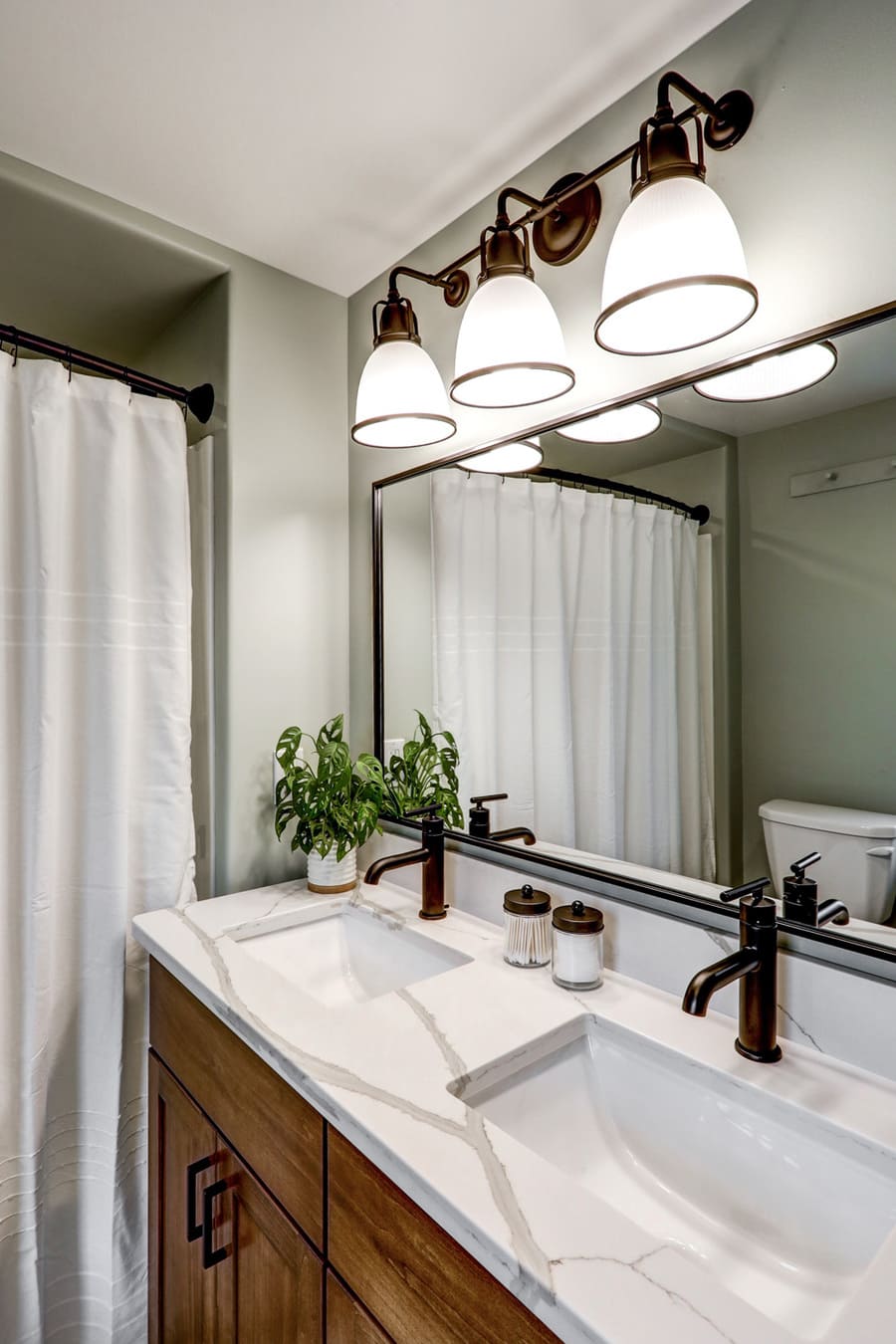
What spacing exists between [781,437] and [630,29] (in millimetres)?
656

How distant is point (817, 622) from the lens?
1002 mm

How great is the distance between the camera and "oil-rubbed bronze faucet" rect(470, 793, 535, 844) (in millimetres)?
1440

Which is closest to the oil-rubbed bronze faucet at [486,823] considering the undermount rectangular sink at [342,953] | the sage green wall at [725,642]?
the undermount rectangular sink at [342,953]

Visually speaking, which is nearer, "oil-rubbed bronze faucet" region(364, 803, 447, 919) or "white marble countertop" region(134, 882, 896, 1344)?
"white marble countertop" region(134, 882, 896, 1344)

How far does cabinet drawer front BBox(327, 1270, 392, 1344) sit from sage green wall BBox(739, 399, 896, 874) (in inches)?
28.5

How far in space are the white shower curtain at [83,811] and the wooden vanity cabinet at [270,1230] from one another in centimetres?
15

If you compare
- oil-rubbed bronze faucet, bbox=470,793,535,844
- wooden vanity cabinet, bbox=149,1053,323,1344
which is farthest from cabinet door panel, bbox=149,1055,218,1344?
oil-rubbed bronze faucet, bbox=470,793,535,844

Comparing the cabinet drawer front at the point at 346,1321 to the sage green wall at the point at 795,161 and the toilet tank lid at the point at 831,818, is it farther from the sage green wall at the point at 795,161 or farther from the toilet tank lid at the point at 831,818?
the sage green wall at the point at 795,161

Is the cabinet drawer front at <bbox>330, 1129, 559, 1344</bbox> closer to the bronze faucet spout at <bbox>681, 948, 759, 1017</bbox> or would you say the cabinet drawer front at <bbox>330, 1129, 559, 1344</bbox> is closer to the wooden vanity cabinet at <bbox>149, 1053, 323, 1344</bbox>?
the wooden vanity cabinet at <bbox>149, 1053, 323, 1344</bbox>

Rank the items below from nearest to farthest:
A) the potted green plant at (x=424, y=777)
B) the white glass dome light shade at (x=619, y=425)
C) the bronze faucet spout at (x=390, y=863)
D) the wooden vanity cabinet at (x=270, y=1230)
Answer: the wooden vanity cabinet at (x=270, y=1230) < the white glass dome light shade at (x=619, y=425) < the bronze faucet spout at (x=390, y=863) < the potted green plant at (x=424, y=777)

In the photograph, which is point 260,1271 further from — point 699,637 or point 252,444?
point 252,444

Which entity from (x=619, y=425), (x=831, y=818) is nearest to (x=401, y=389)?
(x=619, y=425)

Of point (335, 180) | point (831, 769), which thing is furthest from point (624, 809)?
point (335, 180)

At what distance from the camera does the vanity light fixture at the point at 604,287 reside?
3.10 ft
